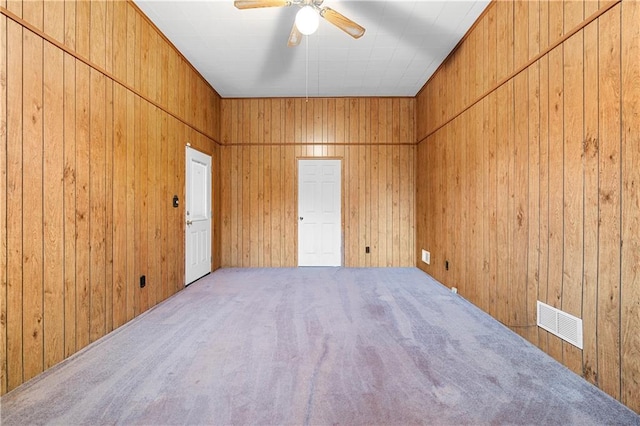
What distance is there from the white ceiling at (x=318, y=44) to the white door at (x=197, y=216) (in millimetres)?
1320

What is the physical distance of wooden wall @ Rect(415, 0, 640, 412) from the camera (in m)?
1.52

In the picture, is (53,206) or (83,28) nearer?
(53,206)

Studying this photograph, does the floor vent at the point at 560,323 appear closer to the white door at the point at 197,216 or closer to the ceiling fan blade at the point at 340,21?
the ceiling fan blade at the point at 340,21

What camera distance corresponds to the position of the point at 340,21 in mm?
2379

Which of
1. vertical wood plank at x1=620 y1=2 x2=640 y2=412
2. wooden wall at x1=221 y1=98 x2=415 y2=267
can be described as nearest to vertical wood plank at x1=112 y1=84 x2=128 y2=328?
wooden wall at x1=221 y1=98 x2=415 y2=267

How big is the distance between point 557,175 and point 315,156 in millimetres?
3660

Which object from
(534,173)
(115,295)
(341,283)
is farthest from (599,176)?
(115,295)

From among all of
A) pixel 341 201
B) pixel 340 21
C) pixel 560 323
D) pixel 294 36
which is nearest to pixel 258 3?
pixel 294 36

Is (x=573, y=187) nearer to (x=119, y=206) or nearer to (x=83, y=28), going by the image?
(x=119, y=206)

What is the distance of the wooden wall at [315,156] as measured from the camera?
5.07 metres

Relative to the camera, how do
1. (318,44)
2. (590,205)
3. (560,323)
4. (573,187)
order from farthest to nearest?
(318,44) → (560,323) → (573,187) → (590,205)

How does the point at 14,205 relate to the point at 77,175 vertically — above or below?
below

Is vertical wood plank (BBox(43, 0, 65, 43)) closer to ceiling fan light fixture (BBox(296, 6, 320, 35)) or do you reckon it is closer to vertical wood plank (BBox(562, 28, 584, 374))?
ceiling fan light fixture (BBox(296, 6, 320, 35))

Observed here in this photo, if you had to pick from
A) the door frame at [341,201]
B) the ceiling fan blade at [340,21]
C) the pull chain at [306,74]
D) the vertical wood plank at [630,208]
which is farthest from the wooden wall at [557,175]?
the door frame at [341,201]
